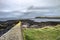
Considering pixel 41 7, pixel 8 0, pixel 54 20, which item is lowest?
pixel 54 20

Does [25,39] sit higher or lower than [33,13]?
lower

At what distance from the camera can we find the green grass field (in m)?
1.03

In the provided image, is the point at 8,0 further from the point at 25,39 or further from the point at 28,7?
the point at 25,39

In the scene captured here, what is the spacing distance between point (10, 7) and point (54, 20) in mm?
503

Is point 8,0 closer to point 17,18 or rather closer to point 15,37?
point 17,18

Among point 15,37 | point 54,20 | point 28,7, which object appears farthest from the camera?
Answer: point 28,7

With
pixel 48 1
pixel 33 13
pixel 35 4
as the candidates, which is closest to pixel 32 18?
pixel 33 13

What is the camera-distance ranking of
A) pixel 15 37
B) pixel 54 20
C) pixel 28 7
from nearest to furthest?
pixel 15 37 → pixel 54 20 → pixel 28 7

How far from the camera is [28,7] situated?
135 cm

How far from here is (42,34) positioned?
3.46 ft

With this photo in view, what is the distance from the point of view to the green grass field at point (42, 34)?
40.5 inches

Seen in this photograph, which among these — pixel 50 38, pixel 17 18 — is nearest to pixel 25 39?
pixel 50 38

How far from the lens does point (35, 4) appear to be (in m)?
1.33

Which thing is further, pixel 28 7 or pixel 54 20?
pixel 28 7
